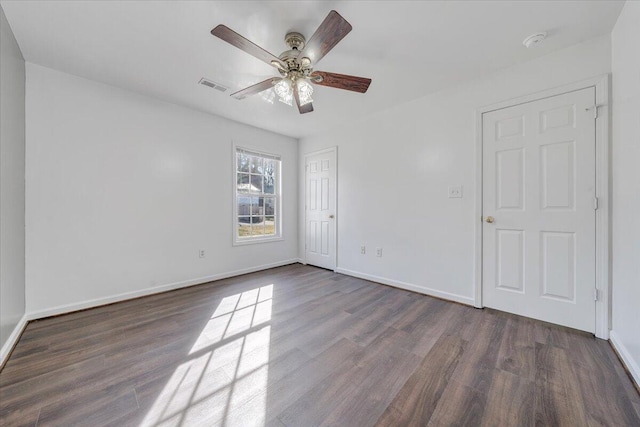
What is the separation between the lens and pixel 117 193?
2.75 m

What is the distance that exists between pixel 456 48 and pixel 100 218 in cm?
390

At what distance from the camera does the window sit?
12.9 feet

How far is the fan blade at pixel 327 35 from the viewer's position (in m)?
1.34

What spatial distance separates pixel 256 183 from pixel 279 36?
257 cm

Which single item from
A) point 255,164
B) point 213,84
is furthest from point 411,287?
point 213,84

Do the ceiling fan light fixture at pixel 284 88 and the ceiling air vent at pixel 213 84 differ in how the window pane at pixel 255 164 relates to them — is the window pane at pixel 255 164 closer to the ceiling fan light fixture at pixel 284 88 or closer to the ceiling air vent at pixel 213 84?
the ceiling air vent at pixel 213 84

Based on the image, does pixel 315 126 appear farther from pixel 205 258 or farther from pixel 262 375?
pixel 262 375

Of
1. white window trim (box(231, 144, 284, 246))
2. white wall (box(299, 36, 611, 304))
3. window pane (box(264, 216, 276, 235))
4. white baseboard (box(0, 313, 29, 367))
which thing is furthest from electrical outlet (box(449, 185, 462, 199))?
white baseboard (box(0, 313, 29, 367))

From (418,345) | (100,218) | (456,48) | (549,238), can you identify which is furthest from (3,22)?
(549,238)

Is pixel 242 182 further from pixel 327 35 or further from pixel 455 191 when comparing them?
pixel 455 191

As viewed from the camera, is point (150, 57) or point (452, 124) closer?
point (150, 57)

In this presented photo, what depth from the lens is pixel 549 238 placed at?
86.6 inches

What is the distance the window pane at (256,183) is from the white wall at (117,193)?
0.43 m

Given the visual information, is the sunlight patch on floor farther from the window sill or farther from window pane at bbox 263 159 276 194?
window pane at bbox 263 159 276 194
